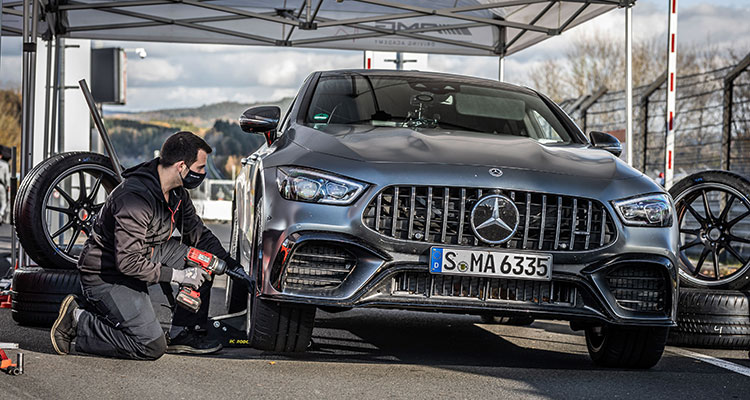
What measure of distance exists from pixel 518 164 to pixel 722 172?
2.48 metres

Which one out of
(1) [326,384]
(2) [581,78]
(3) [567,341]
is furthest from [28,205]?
(2) [581,78]

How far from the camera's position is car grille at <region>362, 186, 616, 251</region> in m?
4.77

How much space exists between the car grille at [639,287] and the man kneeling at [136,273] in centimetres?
217

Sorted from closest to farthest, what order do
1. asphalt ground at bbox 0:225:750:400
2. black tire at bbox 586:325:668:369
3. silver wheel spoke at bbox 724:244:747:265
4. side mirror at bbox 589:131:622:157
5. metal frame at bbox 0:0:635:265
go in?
asphalt ground at bbox 0:225:750:400, black tire at bbox 586:325:668:369, side mirror at bbox 589:131:622:157, silver wheel spoke at bbox 724:244:747:265, metal frame at bbox 0:0:635:265

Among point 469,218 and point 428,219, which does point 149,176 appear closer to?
point 428,219

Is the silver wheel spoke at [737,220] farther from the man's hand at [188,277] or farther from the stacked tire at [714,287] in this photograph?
the man's hand at [188,277]

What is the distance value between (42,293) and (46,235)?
77 cm

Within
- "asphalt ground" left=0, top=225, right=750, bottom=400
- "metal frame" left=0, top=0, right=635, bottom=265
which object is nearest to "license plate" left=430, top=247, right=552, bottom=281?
"asphalt ground" left=0, top=225, right=750, bottom=400

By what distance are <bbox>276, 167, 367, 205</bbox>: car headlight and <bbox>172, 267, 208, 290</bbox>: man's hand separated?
1046 millimetres

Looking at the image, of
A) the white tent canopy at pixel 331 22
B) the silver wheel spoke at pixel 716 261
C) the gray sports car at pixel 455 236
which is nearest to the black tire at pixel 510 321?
the silver wheel spoke at pixel 716 261

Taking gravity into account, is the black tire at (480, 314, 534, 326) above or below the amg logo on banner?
below

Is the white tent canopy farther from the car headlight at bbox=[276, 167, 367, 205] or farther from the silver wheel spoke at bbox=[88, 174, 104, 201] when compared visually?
the car headlight at bbox=[276, 167, 367, 205]

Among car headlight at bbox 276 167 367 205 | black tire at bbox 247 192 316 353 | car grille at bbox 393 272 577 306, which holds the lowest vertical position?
black tire at bbox 247 192 316 353

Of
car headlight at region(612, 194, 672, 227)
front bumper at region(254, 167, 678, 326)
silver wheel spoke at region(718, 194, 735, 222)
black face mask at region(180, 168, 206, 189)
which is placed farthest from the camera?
silver wheel spoke at region(718, 194, 735, 222)
